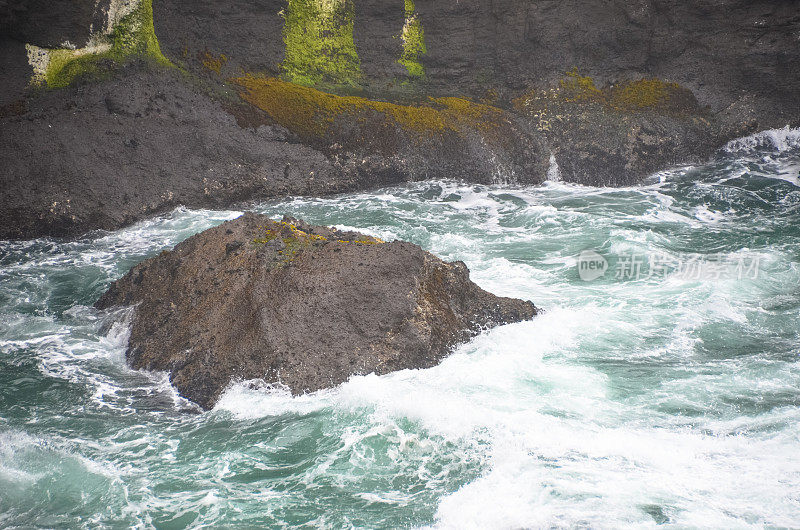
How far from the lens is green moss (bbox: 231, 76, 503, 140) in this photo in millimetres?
11625

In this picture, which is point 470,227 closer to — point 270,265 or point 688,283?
point 688,283

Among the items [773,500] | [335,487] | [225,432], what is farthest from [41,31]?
[773,500]

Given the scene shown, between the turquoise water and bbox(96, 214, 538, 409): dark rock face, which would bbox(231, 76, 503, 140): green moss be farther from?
bbox(96, 214, 538, 409): dark rock face

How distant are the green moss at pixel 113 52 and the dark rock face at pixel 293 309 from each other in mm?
5631

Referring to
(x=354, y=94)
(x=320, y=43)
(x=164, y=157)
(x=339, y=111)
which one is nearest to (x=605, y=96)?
(x=354, y=94)

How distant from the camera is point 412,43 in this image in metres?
13.2

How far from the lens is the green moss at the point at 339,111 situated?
1162cm

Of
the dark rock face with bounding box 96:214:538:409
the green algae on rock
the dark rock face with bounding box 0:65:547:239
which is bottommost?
the dark rock face with bounding box 96:214:538:409

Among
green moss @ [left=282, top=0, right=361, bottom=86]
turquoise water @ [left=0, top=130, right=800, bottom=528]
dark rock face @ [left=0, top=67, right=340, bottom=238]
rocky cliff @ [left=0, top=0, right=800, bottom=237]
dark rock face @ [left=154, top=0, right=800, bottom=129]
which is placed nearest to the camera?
turquoise water @ [left=0, top=130, right=800, bottom=528]

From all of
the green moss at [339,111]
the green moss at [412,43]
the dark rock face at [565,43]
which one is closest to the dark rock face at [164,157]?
the green moss at [339,111]

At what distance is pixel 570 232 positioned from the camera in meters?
9.77

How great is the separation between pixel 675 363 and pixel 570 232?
4026mm

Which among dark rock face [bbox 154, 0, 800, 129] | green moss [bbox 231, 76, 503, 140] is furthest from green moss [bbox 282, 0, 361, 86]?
green moss [bbox 231, 76, 503, 140]

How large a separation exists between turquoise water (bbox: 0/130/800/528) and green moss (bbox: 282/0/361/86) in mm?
6014
